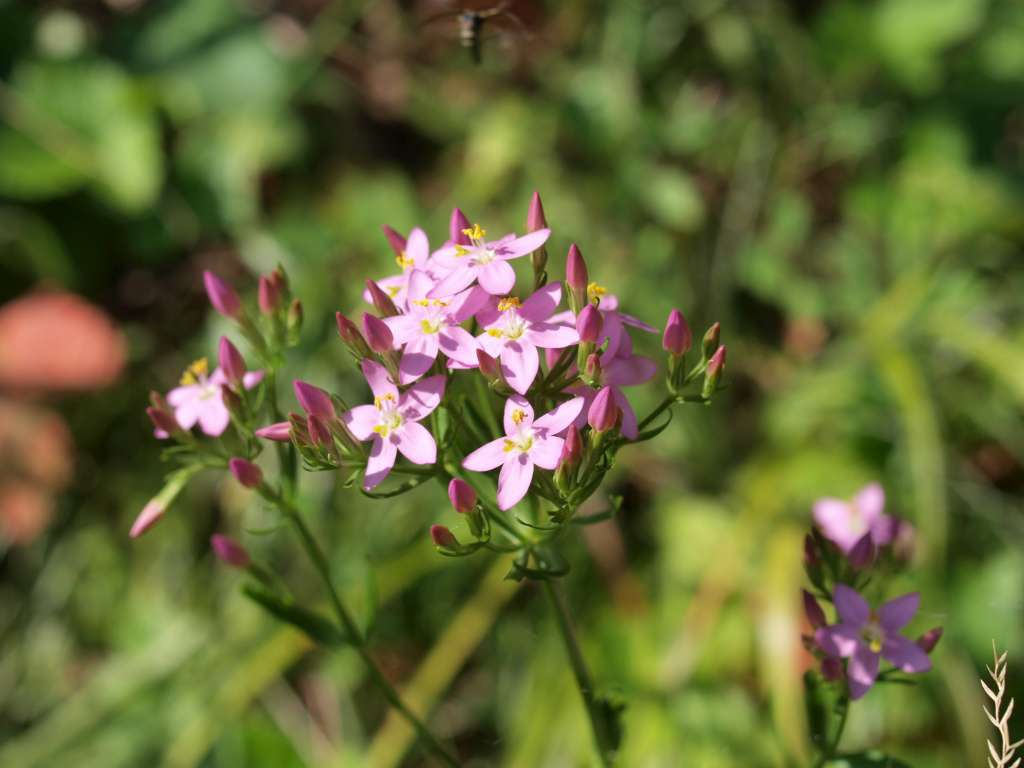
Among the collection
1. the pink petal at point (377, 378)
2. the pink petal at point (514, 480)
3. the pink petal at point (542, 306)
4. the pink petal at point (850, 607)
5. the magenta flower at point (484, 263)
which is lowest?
the pink petal at point (850, 607)

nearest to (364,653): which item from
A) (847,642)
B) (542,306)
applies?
(542,306)

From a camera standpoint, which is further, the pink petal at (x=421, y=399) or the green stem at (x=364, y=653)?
the green stem at (x=364, y=653)

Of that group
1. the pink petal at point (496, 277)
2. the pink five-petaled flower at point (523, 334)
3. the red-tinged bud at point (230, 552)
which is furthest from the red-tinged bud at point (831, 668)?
the red-tinged bud at point (230, 552)

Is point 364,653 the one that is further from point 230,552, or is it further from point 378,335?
point 378,335

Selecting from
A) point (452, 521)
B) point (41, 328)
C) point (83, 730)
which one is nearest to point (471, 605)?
point (452, 521)

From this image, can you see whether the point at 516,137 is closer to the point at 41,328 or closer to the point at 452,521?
the point at 452,521

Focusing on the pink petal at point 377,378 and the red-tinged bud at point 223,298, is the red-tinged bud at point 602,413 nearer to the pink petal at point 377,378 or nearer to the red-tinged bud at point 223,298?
the pink petal at point 377,378
